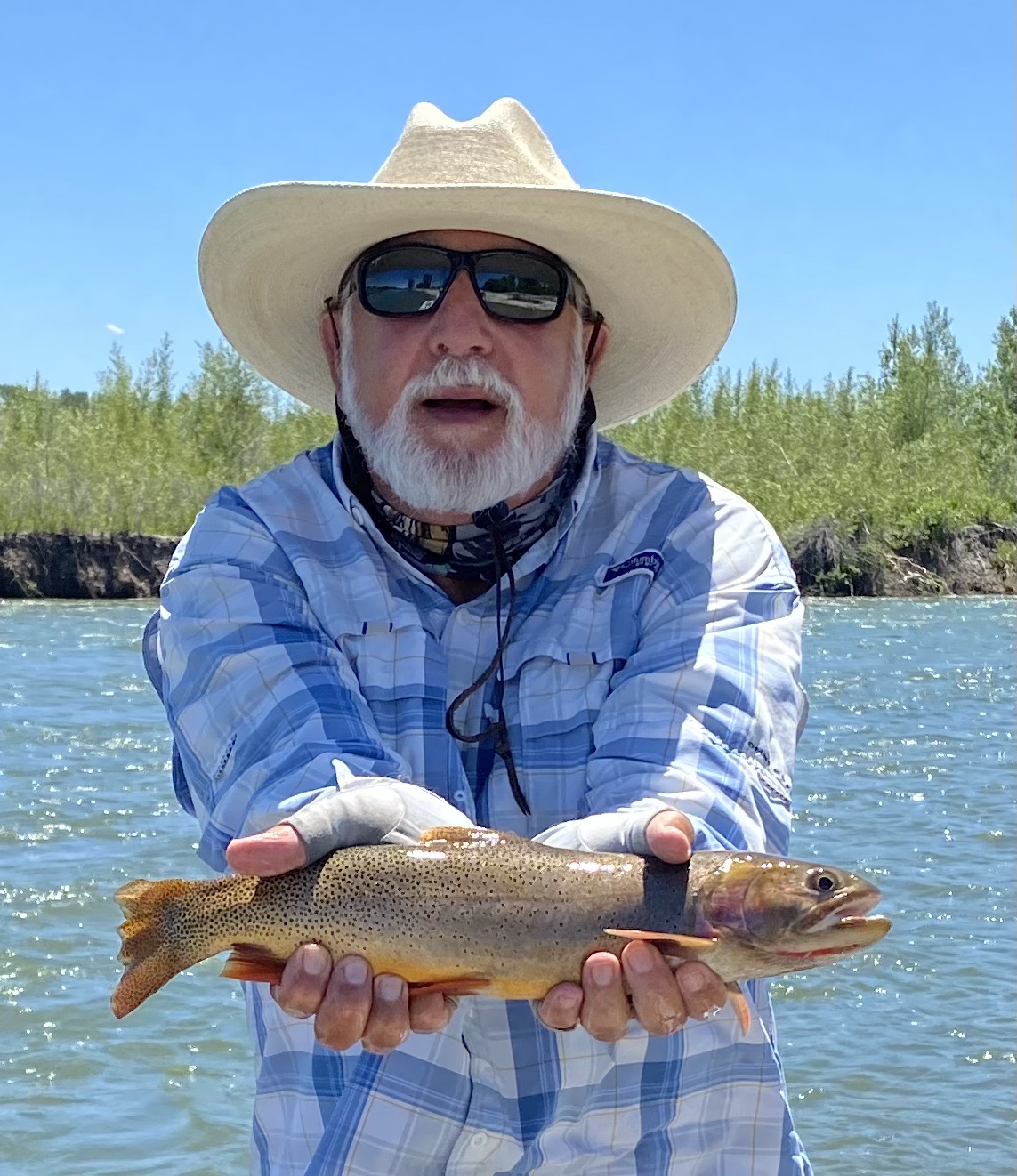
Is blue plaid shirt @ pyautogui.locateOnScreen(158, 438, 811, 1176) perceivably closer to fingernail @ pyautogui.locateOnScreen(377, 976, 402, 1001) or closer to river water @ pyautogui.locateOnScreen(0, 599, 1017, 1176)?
fingernail @ pyautogui.locateOnScreen(377, 976, 402, 1001)

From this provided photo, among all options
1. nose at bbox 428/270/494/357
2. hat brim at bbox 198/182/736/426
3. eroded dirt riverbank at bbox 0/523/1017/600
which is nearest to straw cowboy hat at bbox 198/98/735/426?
hat brim at bbox 198/182/736/426

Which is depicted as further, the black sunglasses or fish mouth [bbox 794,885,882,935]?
the black sunglasses

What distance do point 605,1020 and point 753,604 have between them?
85 cm

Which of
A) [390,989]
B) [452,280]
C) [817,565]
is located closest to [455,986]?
[390,989]

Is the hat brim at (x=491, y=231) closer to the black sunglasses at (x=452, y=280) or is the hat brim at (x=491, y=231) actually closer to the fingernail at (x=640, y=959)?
the black sunglasses at (x=452, y=280)

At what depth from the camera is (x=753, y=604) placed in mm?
2854

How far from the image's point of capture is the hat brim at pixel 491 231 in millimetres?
3027

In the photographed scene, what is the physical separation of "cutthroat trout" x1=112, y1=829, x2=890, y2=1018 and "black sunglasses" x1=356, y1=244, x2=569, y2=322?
42.3 inches

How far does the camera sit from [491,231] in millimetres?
3100

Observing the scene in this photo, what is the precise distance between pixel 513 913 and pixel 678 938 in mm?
266

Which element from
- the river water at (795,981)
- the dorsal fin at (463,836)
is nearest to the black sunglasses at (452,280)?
the dorsal fin at (463,836)

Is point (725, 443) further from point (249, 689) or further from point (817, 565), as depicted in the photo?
point (249, 689)

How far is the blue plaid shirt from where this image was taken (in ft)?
8.24


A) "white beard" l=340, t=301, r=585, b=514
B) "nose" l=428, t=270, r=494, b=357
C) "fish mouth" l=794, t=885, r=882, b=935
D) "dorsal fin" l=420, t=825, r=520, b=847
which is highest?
"nose" l=428, t=270, r=494, b=357
